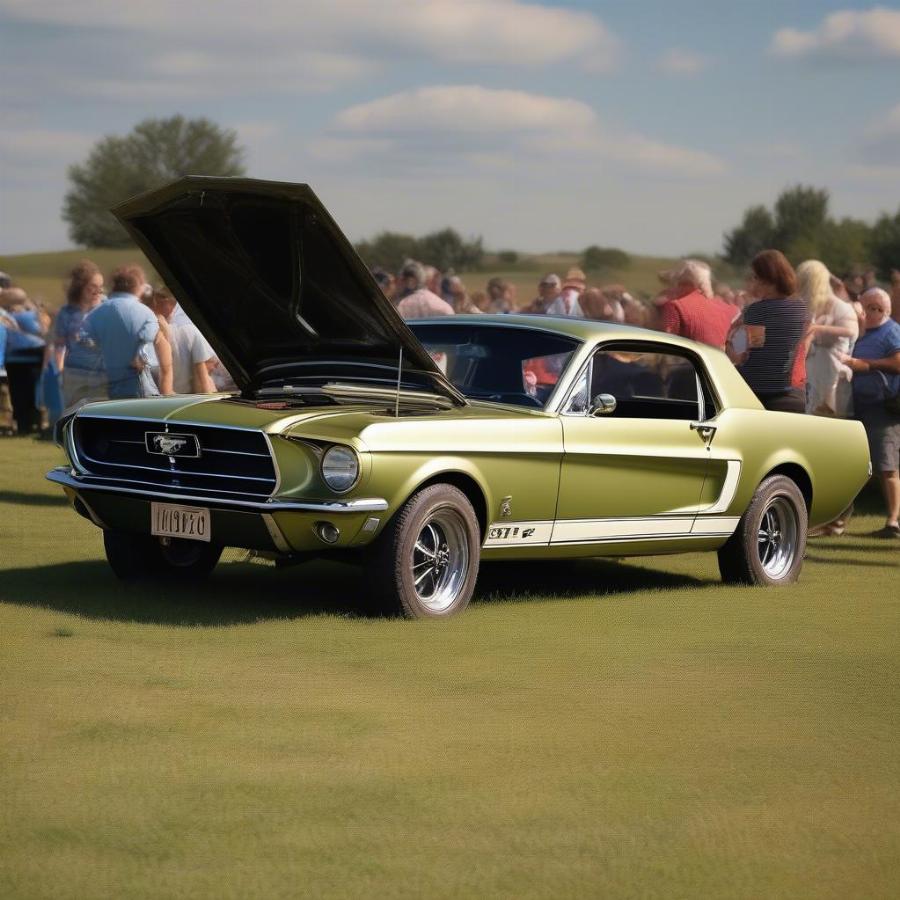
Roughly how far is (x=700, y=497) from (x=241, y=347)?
269 centimetres

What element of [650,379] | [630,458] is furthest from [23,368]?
[630,458]

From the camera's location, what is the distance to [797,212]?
150 m

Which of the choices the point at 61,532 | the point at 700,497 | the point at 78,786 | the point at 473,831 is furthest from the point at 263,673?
the point at 61,532

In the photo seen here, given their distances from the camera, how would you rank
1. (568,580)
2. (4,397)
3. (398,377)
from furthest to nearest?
(4,397), (568,580), (398,377)

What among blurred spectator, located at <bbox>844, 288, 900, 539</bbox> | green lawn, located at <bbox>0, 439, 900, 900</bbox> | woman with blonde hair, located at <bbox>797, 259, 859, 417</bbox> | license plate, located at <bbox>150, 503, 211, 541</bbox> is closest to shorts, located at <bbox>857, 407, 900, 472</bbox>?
blurred spectator, located at <bbox>844, 288, 900, 539</bbox>

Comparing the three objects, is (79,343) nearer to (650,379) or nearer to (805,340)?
(650,379)

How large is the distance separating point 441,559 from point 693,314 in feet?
18.0

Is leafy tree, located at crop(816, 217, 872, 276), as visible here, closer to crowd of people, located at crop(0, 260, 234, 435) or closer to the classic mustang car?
crowd of people, located at crop(0, 260, 234, 435)

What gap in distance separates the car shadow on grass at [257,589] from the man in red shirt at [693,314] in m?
2.86

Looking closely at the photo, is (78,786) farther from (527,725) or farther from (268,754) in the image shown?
(527,725)

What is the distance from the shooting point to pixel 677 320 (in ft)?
44.2

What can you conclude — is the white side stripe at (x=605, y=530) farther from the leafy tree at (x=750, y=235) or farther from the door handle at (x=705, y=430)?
the leafy tree at (x=750, y=235)

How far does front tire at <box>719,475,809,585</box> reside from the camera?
34.1 ft

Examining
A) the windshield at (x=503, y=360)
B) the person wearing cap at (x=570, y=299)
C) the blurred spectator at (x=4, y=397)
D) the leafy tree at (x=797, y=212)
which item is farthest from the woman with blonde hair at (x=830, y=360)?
the leafy tree at (x=797, y=212)
